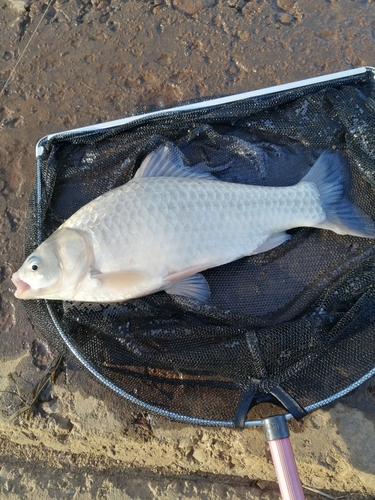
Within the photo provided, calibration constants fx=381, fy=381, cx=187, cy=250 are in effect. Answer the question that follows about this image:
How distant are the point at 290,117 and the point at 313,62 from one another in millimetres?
544

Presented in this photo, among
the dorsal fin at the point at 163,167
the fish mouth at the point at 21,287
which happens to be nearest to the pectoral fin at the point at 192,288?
the dorsal fin at the point at 163,167

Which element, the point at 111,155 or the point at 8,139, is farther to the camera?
the point at 8,139

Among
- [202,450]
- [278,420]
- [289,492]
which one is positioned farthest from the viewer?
[202,450]

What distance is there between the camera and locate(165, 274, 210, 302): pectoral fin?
1.69 metres

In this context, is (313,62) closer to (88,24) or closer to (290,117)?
(290,117)

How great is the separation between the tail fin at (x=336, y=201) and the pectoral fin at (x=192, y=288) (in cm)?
62

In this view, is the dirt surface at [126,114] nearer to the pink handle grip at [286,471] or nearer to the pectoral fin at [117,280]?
the pink handle grip at [286,471]

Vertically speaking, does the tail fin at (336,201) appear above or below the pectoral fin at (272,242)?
above

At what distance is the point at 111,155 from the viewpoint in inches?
75.1

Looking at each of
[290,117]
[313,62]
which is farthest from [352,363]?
[313,62]

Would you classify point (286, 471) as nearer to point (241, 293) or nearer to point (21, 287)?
point (241, 293)

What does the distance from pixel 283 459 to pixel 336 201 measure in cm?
115

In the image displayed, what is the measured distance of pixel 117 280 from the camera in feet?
5.36

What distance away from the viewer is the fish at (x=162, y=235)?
1646 millimetres
